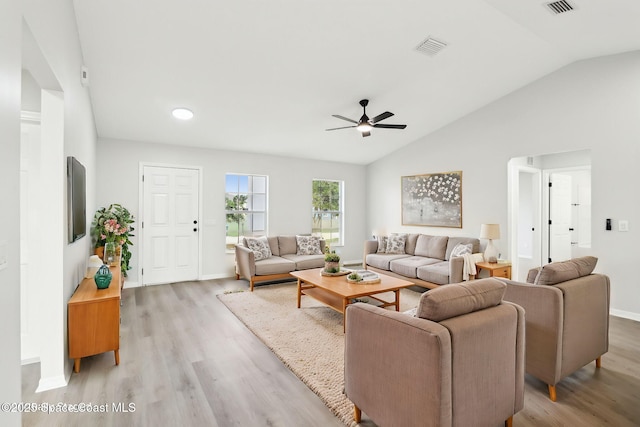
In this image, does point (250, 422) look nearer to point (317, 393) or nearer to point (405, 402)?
point (317, 393)

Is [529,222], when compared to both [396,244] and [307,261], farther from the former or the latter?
[307,261]

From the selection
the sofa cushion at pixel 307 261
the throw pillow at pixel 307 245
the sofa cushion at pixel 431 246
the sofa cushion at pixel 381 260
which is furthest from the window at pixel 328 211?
the sofa cushion at pixel 431 246

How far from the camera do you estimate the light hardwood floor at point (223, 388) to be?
1984mm

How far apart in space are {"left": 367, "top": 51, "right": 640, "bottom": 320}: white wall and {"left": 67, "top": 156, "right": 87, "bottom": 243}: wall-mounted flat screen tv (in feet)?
17.3

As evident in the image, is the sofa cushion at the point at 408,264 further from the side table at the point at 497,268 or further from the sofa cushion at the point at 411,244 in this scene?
the side table at the point at 497,268

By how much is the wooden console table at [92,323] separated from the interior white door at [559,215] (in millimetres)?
6692

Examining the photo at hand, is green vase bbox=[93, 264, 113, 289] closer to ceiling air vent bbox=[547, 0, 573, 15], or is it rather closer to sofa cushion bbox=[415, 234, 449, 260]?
ceiling air vent bbox=[547, 0, 573, 15]

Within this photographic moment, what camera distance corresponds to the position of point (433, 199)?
19.6 ft

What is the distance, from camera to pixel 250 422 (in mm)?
1960

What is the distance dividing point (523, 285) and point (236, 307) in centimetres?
322

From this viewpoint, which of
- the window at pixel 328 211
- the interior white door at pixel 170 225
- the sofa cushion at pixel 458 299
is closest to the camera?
the sofa cushion at pixel 458 299

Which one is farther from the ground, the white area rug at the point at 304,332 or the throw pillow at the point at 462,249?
the throw pillow at the point at 462,249

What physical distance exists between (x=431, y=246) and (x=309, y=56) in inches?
146

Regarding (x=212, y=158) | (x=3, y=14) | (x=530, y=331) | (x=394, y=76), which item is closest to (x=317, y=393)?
(x=530, y=331)
